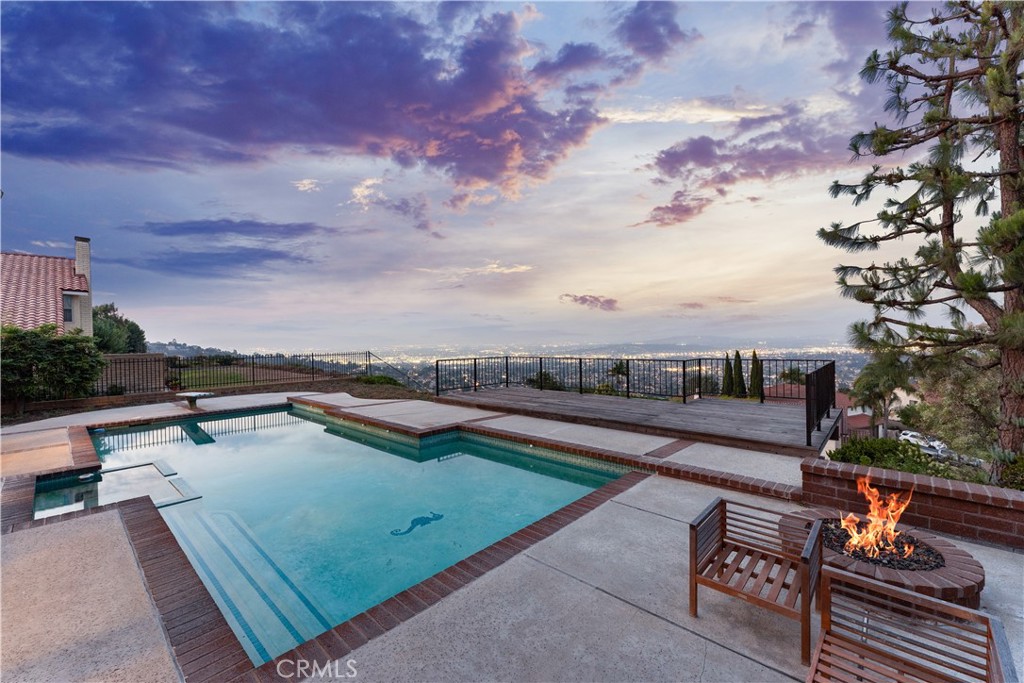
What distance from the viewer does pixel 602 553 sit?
136 inches

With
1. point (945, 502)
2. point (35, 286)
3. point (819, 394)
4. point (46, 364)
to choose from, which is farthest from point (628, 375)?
point (35, 286)

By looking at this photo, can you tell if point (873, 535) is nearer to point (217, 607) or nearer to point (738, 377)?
point (217, 607)

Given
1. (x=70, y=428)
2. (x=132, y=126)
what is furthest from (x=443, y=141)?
(x=70, y=428)

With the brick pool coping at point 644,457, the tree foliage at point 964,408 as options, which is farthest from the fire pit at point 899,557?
the tree foliage at point 964,408

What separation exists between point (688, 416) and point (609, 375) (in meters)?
3.79

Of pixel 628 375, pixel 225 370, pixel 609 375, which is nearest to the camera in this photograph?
pixel 628 375

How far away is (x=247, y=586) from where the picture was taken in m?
3.67

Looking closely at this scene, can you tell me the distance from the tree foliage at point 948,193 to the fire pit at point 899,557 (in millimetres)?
3416

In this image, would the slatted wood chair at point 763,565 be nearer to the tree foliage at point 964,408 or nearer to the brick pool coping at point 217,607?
the brick pool coping at point 217,607

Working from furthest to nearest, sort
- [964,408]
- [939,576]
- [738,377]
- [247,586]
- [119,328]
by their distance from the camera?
[119,328], [738,377], [964,408], [247,586], [939,576]

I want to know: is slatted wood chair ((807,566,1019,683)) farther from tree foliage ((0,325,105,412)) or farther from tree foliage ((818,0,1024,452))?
tree foliage ((0,325,105,412))

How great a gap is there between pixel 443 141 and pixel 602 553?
11.3 m

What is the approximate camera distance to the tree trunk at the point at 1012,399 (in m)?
4.84

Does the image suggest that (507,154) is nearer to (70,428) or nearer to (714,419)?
(714,419)
